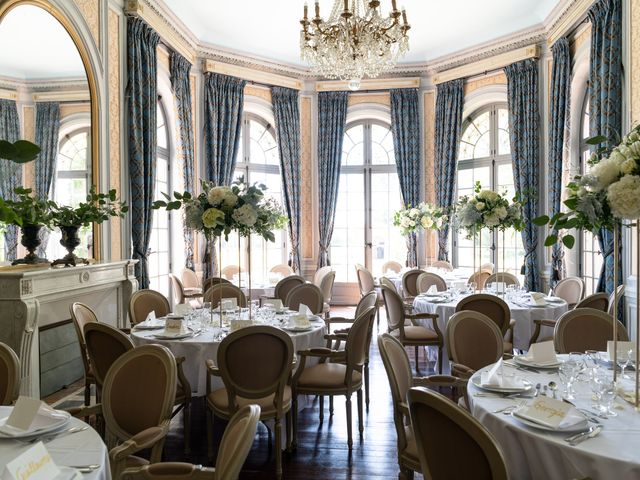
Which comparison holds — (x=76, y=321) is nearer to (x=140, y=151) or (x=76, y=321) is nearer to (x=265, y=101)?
(x=140, y=151)

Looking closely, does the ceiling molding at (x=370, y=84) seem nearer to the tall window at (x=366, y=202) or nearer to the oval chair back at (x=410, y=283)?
the tall window at (x=366, y=202)

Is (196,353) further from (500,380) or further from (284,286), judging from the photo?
(284,286)

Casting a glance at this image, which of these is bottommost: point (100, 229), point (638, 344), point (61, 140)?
point (638, 344)

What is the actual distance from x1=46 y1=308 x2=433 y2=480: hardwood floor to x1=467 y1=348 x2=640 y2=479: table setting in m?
1.25

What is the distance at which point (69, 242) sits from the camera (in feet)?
16.3

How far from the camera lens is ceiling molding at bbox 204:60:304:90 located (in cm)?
872

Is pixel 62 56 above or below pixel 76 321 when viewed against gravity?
above

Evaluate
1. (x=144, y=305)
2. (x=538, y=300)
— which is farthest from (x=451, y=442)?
→ (x=144, y=305)

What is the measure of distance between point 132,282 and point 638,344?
515 centimetres

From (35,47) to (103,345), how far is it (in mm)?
3097

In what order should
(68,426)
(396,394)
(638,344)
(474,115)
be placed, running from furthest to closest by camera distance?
(474,115) → (396,394) → (638,344) → (68,426)

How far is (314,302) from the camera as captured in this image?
19.1 feet

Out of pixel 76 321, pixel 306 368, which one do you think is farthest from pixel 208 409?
pixel 76 321

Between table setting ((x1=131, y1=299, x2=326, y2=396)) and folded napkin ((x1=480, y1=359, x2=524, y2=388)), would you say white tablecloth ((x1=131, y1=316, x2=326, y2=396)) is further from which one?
folded napkin ((x1=480, y1=359, x2=524, y2=388))
